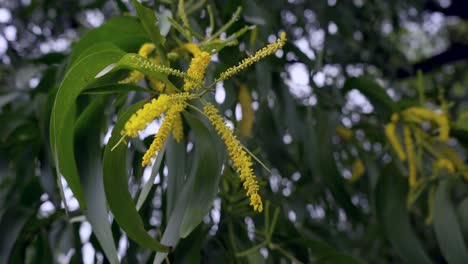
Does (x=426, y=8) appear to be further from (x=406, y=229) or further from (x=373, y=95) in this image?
(x=406, y=229)

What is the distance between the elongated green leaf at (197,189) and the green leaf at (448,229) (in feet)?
1.66

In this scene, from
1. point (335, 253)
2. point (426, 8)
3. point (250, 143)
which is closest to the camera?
point (335, 253)

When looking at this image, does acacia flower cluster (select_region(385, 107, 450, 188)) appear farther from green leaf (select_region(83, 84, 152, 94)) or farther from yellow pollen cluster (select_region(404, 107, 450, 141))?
green leaf (select_region(83, 84, 152, 94))

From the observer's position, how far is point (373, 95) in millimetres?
1218

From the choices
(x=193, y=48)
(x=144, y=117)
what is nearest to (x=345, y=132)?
(x=193, y=48)

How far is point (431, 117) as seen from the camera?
44.9 inches

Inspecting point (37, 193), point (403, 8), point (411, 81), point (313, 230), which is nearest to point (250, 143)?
point (37, 193)

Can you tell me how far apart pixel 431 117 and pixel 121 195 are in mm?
685

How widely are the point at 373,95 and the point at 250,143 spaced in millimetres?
318

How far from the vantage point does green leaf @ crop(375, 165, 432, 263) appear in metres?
1.09

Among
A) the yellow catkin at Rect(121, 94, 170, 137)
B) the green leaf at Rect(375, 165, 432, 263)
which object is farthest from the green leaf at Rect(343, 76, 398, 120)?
the yellow catkin at Rect(121, 94, 170, 137)

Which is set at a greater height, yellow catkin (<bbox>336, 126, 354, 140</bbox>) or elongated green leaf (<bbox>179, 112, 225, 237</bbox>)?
elongated green leaf (<bbox>179, 112, 225, 237</bbox>)

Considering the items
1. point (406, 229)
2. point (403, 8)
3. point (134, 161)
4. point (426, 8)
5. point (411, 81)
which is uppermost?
point (134, 161)

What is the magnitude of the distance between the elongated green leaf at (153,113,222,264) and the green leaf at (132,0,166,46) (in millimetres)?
118
